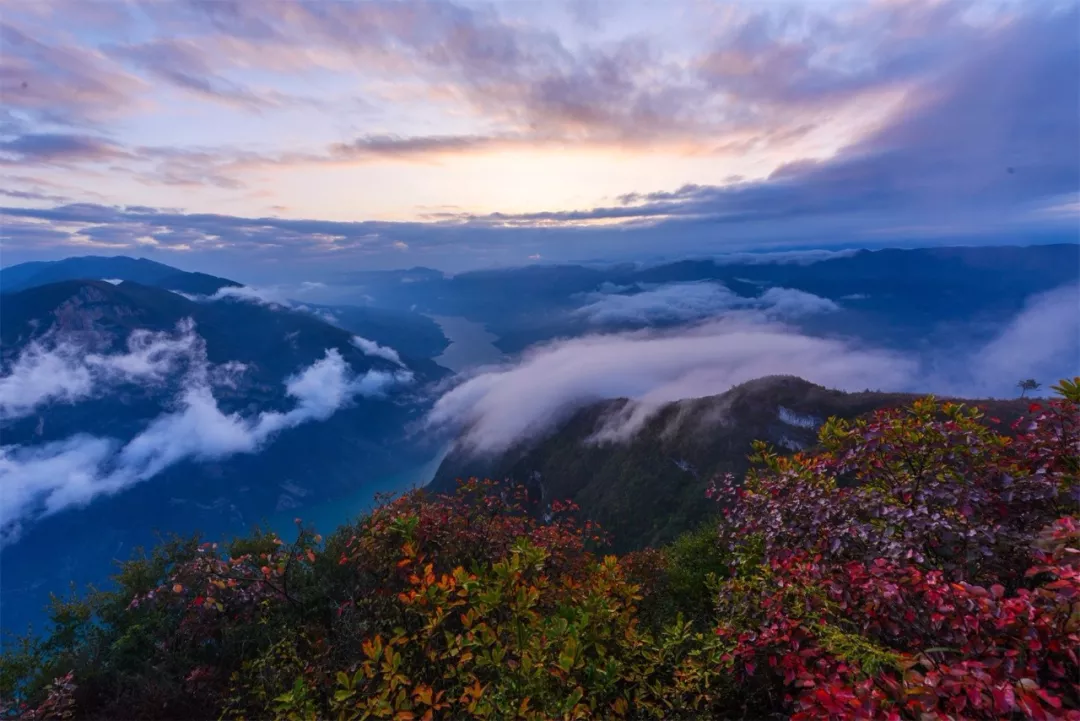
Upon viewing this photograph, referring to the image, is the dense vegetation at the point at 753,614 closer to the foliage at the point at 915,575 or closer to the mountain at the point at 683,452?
the foliage at the point at 915,575

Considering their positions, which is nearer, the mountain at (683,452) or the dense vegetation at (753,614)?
the dense vegetation at (753,614)

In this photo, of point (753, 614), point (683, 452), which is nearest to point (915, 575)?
point (753, 614)

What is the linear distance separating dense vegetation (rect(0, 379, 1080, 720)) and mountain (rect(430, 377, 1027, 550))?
76.0 meters

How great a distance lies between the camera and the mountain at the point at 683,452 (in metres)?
92.5

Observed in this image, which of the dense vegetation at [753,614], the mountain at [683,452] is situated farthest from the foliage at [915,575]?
the mountain at [683,452]

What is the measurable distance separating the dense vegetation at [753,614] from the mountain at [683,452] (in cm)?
7602

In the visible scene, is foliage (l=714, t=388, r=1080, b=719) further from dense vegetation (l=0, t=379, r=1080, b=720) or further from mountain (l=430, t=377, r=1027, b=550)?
mountain (l=430, t=377, r=1027, b=550)

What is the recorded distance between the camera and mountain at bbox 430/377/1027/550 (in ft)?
303

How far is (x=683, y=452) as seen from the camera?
111m

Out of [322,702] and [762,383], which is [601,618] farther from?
[762,383]

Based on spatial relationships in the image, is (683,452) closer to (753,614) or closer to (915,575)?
(753,614)

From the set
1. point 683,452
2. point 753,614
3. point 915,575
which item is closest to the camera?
point 915,575

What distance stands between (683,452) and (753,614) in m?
110

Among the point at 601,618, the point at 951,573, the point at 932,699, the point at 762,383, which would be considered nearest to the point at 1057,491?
the point at 951,573
